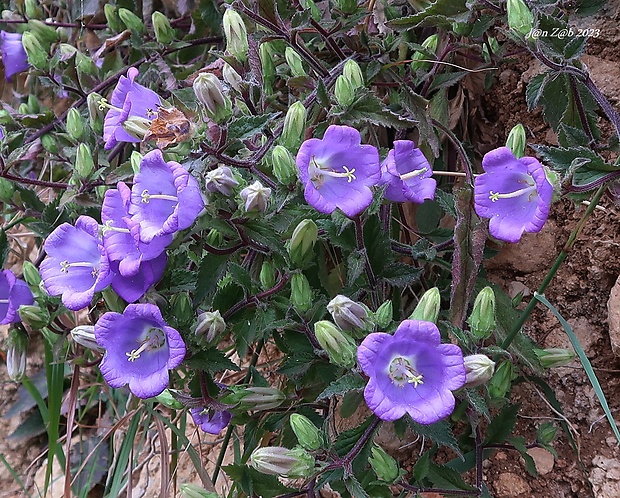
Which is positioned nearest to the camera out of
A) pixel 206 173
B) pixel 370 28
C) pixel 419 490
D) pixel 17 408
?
pixel 206 173

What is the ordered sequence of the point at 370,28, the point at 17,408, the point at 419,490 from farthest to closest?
1. the point at 17,408
2. the point at 370,28
3. the point at 419,490

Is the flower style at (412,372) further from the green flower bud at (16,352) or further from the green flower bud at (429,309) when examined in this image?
the green flower bud at (16,352)

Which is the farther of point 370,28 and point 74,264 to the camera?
point 370,28

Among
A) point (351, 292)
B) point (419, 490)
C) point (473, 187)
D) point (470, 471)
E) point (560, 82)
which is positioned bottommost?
point (470, 471)

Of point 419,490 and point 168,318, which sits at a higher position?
point 168,318

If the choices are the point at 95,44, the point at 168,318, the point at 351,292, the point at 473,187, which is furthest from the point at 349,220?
the point at 95,44

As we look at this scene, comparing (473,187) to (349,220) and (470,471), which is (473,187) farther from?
(470,471)

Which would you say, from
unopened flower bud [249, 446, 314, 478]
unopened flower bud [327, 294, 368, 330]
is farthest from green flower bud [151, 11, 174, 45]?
unopened flower bud [249, 446, 314, 478]

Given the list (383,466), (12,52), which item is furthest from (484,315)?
(12,52)

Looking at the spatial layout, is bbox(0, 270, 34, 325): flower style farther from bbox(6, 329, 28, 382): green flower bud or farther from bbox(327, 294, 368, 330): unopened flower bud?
bbox(327, 294, 368, 330): unopened flower bud
